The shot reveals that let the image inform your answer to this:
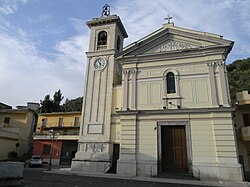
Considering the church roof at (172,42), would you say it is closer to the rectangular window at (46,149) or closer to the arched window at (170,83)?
the arched window at (170,83)

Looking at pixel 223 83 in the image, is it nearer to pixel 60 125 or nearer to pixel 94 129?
pixel 94 129

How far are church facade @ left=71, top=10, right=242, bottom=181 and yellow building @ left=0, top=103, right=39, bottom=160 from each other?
536 inches

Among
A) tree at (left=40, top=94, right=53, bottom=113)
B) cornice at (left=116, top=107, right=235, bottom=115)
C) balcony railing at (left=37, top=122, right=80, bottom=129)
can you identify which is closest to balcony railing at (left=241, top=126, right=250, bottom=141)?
cornice at (left=116, top=107, right=235, bottom=115)

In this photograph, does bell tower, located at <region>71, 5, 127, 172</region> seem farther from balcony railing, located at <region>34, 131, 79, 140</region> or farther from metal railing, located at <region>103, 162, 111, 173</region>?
balcony railing, located at <region>34, 131, 79, 140</region>

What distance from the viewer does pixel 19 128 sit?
91.9ft

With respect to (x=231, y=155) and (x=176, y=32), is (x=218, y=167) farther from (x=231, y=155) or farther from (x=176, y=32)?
(x=176, y=32)

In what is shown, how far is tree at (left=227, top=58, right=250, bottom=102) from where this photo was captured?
102 feet

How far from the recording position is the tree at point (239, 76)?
31117 millimetres

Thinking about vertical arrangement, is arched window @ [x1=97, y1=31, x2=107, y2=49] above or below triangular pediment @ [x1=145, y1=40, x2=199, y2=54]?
above

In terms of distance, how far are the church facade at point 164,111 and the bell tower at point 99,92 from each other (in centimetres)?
8

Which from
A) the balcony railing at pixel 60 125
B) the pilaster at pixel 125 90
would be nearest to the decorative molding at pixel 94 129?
the pilaster at pixel 125 90

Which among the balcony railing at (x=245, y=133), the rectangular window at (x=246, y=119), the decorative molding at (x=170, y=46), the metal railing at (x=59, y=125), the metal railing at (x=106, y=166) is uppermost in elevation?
the decorative molding at (x=170, y=46)

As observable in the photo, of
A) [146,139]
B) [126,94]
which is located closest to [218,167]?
[146,139]

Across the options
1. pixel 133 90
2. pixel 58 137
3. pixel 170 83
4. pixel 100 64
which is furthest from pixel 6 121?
pixel 170 83
